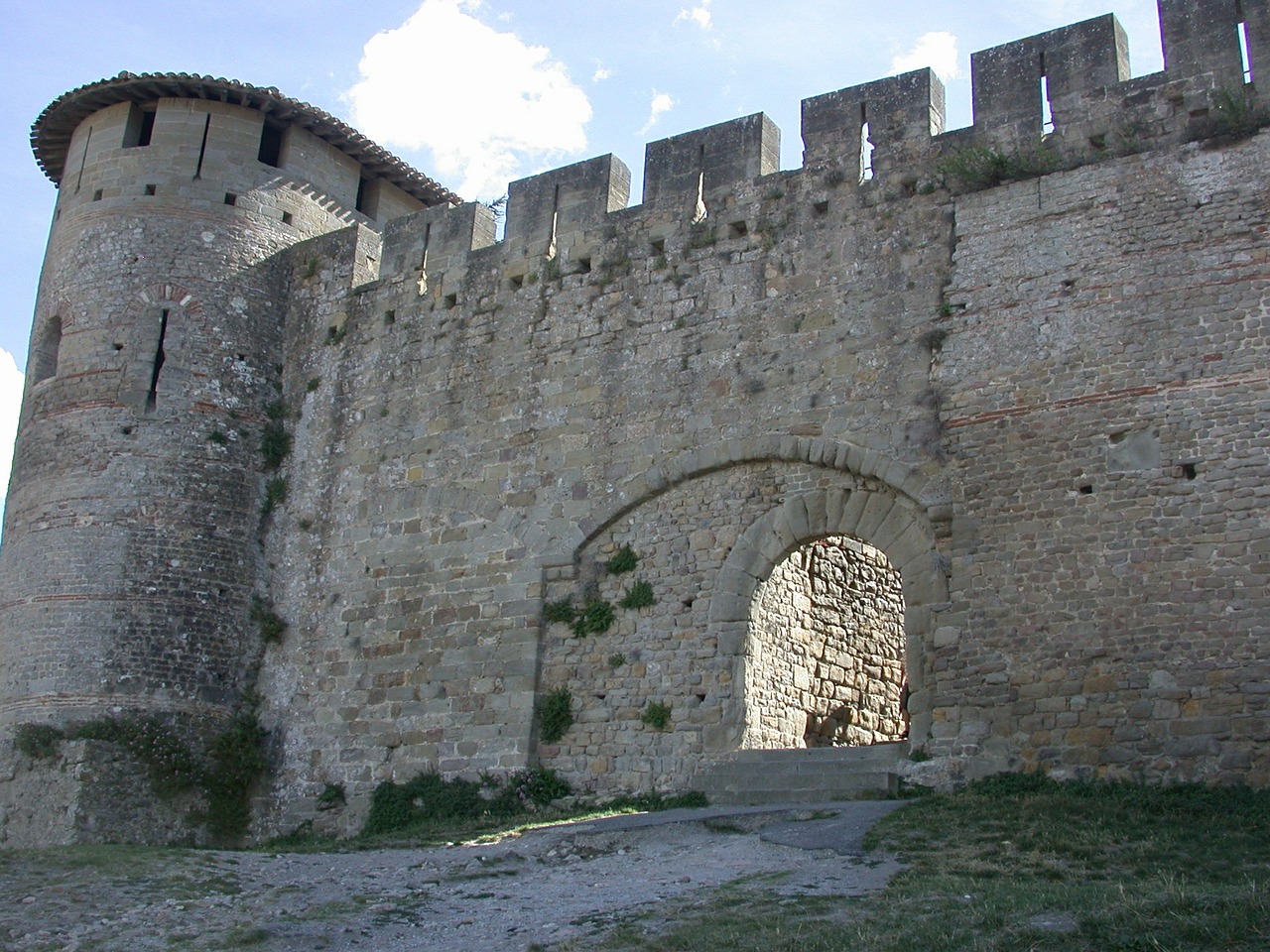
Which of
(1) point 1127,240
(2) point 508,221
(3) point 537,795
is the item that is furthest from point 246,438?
(1) point 1127,240

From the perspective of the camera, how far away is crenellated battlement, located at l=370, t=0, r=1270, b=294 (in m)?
10.7

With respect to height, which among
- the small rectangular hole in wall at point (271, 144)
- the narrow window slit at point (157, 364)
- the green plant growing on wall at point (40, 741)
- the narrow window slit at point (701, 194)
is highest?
the small rectangular hole in wall at point (271, 144)

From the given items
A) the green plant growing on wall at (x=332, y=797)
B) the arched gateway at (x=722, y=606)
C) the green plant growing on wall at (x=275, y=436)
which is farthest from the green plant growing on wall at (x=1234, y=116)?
the green plant growing on wall at (x=275, y=436)

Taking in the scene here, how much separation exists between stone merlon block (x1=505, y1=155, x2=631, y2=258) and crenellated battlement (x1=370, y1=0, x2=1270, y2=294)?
0.01 meters

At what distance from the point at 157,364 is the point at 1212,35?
10.1m

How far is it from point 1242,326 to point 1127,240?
110 centimetres

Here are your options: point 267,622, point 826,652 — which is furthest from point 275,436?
point 826,652

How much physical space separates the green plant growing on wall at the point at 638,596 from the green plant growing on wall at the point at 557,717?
0.90 meters

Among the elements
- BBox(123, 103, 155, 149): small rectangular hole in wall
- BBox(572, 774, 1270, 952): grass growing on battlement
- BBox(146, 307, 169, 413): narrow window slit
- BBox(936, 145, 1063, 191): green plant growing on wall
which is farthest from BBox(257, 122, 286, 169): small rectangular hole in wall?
BBox(572, 774, 1270, 952): grass growing on battlement

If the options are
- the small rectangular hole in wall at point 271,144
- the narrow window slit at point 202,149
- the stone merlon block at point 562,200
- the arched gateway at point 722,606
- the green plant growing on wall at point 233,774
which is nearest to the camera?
the arched gateway at point 722,606

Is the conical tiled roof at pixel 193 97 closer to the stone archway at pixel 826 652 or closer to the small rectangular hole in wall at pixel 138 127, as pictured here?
the small rectangular hole in wall at pixel 138 127

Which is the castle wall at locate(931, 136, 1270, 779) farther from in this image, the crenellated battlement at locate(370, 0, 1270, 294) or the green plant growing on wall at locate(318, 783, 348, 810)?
the green plant growing on wall at locate(318, 783, 348, 810)

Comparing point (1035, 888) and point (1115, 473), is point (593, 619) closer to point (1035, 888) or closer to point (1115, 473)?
point (1115, 473)

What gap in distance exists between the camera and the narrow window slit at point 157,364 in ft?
47.1
